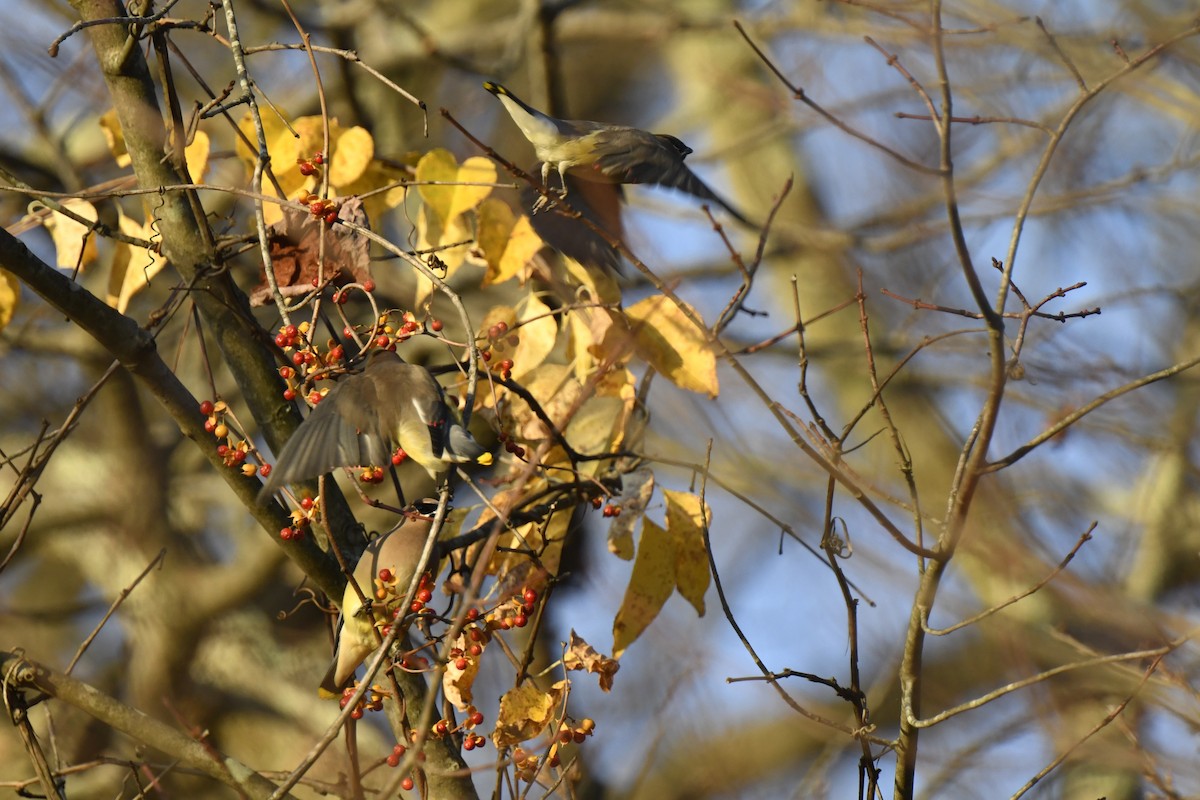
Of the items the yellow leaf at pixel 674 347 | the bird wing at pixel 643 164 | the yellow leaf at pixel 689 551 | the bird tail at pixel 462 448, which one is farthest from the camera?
the bird wing at pixel 643 164

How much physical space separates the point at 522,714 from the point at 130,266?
1.29m

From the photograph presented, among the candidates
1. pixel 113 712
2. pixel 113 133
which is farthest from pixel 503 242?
pixel 113 712

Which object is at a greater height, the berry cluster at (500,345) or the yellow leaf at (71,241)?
the yellow leaf at (71,241)

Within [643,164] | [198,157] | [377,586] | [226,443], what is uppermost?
[643,164]

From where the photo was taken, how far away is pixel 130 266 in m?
2.59

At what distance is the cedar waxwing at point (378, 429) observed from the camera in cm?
197

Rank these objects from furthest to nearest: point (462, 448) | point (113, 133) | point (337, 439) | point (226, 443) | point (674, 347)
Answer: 1. point (113, 133)
2. point (674, 347)
3. point (226, 443)
4. point (462, 448)
5. point (337, 439)

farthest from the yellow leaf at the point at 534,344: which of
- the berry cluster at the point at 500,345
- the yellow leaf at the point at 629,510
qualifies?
the yellow leaf at the point at 629,510

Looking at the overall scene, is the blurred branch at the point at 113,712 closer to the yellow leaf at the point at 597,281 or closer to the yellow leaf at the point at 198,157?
the yellow leaf at the point at 198,157

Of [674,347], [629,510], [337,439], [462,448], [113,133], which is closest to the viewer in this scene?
[337,439]

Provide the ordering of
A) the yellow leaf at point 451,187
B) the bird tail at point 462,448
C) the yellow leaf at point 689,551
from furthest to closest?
the yellow leaf at point 451,187 → the yellow leaf at point 689,551 → the bird tail at point 462,448

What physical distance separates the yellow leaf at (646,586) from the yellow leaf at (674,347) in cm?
33

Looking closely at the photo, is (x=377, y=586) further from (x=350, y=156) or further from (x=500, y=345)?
(x=350, y=156)

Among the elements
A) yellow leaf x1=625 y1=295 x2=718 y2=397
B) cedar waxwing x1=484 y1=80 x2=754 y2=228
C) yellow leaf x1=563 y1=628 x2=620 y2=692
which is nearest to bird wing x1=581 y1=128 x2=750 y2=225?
cedar waxwing x1=484 y1=80 x2=754 y2=228
